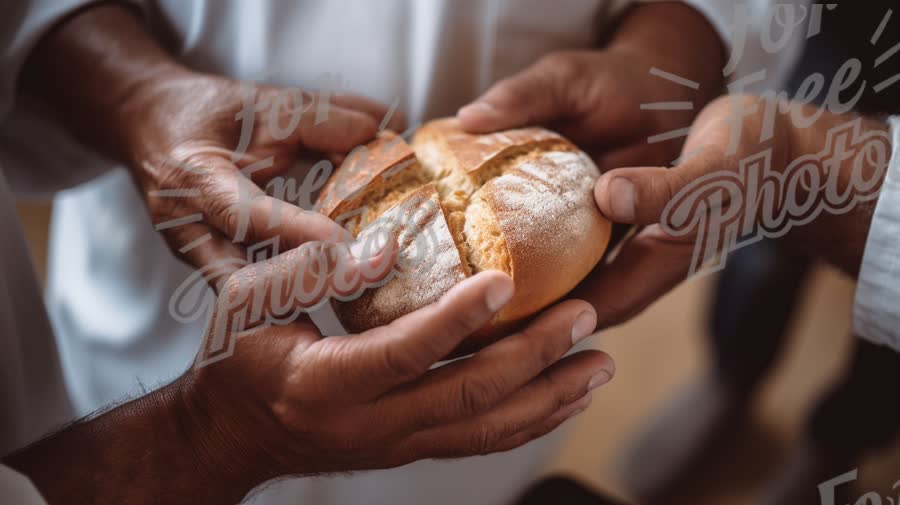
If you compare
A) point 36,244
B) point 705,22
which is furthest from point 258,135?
point 36,244

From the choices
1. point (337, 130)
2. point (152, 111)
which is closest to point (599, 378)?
point (337, 130)

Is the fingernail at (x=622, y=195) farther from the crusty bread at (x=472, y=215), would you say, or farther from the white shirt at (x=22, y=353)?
the white shirt at (x=22, y=353)

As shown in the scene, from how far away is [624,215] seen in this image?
34.4 inches

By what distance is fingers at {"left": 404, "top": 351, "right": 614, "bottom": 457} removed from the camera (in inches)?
31.3

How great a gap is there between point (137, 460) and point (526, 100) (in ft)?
2.40

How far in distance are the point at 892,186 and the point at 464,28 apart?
27.8 inches

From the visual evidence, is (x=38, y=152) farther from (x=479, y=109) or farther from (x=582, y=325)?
(x=582, y=325)

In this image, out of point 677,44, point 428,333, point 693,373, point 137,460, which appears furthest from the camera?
point 693,373

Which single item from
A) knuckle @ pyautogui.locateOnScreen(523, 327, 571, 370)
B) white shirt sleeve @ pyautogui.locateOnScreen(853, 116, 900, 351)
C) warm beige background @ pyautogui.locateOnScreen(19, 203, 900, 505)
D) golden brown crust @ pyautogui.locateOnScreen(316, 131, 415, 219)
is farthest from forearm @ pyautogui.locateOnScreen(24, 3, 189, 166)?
warm beige background @ pyautogui.locateOnScreen(19, 203, 900, 505)

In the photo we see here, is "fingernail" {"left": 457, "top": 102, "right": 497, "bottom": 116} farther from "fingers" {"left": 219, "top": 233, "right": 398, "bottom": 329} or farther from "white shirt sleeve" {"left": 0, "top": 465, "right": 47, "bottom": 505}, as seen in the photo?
"white shirt sleeve" {"left": 0, "top": 465, "right": 47, "bottom": 505}

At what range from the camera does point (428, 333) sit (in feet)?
2.19

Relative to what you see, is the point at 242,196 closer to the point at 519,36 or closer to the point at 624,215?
the point at 624,215

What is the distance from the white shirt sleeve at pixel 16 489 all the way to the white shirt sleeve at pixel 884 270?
113 cm

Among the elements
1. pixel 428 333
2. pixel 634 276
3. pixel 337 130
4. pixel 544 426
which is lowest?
pixel 544 426
